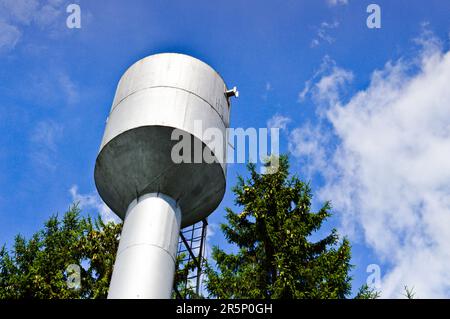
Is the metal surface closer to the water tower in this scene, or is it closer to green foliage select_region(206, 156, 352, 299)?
the water tower

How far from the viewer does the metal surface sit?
7.15 m

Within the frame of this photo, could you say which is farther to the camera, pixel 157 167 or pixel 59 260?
pixel 59 260

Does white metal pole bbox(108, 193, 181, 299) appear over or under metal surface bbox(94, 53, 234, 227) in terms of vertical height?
under

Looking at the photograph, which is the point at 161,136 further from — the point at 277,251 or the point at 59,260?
the point at 59,260

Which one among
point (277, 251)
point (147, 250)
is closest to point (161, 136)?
point (147, 250)

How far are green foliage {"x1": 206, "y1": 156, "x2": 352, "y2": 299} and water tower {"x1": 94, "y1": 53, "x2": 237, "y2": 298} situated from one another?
3919mm

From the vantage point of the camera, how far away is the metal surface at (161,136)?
7152mm

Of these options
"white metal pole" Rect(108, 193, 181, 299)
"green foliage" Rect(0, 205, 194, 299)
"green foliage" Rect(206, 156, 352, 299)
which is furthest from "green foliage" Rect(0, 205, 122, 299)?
"white metal pole" Rect(108, 193, 181, 299)

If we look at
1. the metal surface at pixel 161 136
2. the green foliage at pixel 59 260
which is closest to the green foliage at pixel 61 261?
the green foliage at pixel 59 260

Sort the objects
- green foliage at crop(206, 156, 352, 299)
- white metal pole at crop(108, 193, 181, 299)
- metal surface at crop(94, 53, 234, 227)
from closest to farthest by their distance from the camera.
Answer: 1. white metal pole at crop(108, 193, 181, 299)
2. metal surface at crop(94, 53, 234, 227)
3. green foliage at crop(206, 156, 352, 299)

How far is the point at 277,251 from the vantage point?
39.4 feet

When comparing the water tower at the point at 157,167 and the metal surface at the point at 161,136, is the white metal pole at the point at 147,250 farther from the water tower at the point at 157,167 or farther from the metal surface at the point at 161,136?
the metal surface at the point at 161,136

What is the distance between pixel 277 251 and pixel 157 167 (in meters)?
5.92
